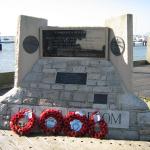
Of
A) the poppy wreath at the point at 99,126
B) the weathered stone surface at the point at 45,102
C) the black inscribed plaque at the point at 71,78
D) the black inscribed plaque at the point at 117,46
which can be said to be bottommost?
the poppy wreath at the point at 99,126

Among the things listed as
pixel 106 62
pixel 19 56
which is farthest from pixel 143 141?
pixel 19 56

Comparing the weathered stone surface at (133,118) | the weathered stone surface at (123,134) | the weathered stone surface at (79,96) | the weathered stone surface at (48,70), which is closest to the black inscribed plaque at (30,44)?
the weathered stone surface at (48,70)

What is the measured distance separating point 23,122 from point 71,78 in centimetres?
186

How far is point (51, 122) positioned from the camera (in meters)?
10.1

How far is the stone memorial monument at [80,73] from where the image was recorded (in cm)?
995

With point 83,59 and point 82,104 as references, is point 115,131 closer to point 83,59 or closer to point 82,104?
point 82,104

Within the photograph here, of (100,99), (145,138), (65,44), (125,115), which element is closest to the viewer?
(145,138)

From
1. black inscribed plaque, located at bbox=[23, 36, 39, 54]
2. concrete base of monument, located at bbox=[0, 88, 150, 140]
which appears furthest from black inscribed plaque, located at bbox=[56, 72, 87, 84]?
black inscribed plaque, located at bbox=[23, 36, 39, 54]

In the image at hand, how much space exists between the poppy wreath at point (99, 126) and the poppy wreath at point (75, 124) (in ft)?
0.44

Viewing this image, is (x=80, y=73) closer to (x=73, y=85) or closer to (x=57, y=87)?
(x=73, y=85)

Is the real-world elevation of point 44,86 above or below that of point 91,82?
below

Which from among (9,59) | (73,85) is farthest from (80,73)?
(9,59)

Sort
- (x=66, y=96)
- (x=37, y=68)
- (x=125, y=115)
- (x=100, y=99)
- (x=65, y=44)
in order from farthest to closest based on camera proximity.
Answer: (x=37, y=68) < (x=65, y=44) < (x=66, y=96) < (x=100, y=99) < (x=125, y=115)

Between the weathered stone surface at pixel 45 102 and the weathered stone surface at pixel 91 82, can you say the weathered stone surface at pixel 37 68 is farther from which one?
the weathered stone surface at pixel 91 82
